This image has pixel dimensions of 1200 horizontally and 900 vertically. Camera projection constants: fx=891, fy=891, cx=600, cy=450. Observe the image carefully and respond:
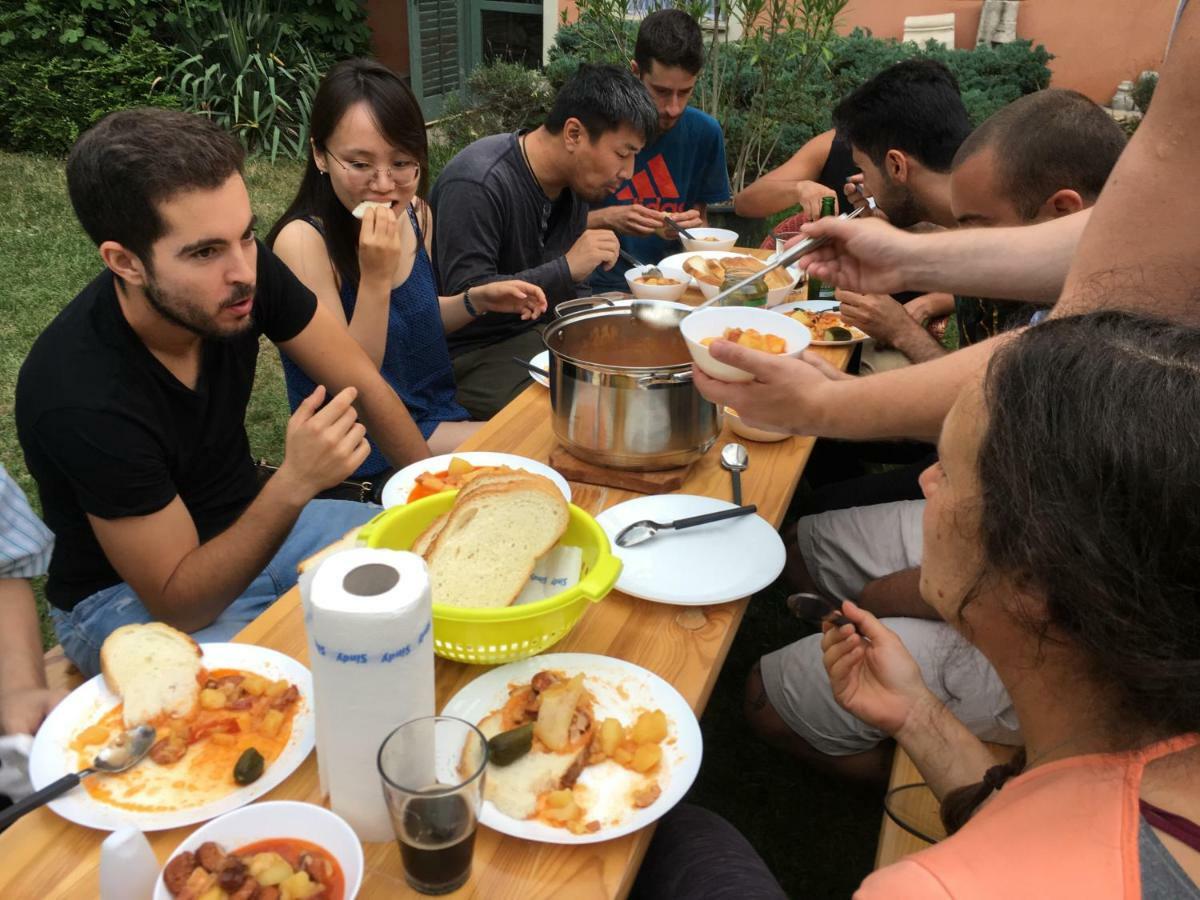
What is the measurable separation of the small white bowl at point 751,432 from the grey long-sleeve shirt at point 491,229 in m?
1.35

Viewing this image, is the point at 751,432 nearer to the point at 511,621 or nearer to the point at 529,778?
the point at 511,621

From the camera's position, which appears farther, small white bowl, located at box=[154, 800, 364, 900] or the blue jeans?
the blue jeans

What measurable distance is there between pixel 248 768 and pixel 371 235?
1.92 m

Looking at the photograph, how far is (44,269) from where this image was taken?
20.9 feet

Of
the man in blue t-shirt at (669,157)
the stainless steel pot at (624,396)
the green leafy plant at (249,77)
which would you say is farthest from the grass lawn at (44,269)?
the stainless steel pot at (624,396)

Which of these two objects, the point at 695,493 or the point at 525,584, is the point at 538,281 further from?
the point at 525,584

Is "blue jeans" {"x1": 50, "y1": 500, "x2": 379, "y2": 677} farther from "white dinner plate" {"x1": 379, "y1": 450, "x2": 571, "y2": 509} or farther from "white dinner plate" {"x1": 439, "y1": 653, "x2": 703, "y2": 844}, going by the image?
"white dinner plate" {"x1": 439, "y1": 653, "x2": 703, "y2": 844}

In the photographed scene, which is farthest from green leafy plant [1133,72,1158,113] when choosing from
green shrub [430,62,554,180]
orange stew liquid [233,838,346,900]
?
orange stew liquid [233,838,346,900]

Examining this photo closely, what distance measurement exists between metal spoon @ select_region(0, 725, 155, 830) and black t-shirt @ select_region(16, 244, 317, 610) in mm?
766

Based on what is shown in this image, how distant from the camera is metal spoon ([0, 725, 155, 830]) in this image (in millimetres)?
1224

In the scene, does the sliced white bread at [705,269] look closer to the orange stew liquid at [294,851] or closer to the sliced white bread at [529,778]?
the sliced white bread at [529,778]

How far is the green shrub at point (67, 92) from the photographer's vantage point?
8.84 metres

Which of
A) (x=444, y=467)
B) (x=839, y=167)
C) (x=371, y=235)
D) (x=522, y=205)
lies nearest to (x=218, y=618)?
(x=444, y=467)

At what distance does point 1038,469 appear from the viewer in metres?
1.04
